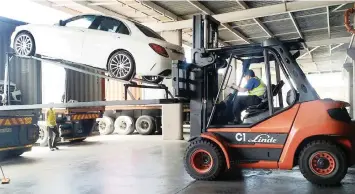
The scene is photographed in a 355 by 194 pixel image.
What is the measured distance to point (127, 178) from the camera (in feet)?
19.6

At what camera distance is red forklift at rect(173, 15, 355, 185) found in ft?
16.8

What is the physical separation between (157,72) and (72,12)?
8099mm

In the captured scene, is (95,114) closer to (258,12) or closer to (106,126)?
(106,126)

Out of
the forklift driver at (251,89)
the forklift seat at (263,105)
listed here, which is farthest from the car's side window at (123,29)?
the forklift seat at (263,105)

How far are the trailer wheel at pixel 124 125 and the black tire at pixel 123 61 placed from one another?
9.39m

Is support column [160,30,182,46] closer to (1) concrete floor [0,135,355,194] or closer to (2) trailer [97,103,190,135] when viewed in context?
(2) trailer [97,103,190,135]

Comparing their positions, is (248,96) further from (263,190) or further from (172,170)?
(172,170)

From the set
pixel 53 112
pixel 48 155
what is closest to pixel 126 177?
pixel 48 155

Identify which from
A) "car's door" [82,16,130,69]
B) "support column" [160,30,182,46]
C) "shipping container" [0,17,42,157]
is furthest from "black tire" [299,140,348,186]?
"support column" [160,30,182,46]

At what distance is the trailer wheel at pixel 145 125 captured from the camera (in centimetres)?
1483

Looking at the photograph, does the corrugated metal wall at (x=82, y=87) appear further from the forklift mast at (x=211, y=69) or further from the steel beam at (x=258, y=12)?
the forklift mast at (x=211, y=69)

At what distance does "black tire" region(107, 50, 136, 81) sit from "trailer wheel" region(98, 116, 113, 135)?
962cm

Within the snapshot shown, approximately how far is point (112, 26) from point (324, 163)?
4.16 metres

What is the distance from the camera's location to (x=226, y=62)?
6090mm
